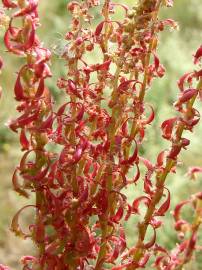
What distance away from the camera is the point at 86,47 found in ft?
2.60

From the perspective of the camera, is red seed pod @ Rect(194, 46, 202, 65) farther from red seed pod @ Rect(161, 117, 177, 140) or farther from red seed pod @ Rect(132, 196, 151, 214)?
red seed pod @ Rect(132, 196, 151, 214)

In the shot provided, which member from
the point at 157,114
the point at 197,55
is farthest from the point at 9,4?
the point at 157,114

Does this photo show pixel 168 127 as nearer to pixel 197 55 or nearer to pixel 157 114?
pixel 197 55

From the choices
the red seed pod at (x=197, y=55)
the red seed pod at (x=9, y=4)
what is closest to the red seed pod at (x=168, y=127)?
the red seed pod at (x=197, y=55)

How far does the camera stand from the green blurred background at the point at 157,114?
245 cm

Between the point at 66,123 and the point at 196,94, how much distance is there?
16 centimetres

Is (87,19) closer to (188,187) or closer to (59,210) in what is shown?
(59,210)

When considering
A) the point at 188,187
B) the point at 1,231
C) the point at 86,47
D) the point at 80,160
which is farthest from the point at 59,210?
the point at 1,231

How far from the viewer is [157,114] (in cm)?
277

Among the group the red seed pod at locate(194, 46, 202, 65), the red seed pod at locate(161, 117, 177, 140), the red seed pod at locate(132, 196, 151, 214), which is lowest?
the red seed pod at locate(132, 196, 151, 214)

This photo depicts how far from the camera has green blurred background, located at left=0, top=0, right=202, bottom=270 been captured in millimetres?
2449

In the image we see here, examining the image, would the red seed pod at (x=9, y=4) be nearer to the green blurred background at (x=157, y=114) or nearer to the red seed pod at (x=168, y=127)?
the red seed pod at (x=168, y=127)

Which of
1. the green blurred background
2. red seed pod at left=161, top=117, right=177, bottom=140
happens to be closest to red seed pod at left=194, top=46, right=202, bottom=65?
red seed pod at left=161, top=117, right=177, bottom=140

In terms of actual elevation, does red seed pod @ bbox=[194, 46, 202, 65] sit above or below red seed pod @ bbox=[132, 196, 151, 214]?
above
